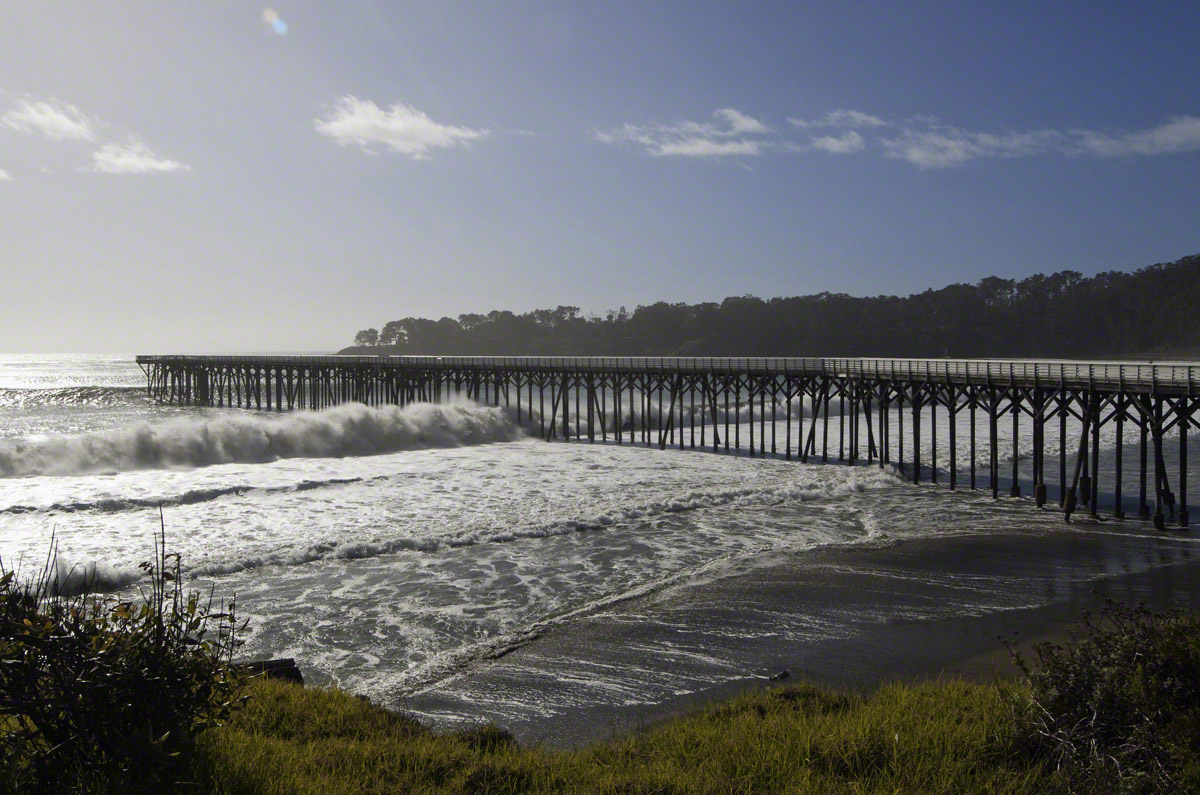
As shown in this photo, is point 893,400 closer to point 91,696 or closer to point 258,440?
point 258,440

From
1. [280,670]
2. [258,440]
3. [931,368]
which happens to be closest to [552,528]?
[280,670]

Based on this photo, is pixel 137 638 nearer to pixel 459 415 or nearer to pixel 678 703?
pixel 678 703

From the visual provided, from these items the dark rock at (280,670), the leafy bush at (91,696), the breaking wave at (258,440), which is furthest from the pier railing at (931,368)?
the leafy bush at (91,696)

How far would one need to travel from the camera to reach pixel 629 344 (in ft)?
431

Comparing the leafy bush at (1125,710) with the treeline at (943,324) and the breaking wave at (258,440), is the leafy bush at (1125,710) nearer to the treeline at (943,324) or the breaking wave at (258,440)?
the breaking wave at (258,440)

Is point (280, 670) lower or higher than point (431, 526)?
higher

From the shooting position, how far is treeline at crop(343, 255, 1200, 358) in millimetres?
109625

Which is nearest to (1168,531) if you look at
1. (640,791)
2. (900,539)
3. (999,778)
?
(900,539)

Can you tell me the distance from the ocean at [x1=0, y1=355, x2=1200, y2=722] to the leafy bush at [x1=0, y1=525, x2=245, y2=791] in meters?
1.98

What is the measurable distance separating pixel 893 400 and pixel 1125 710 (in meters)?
30.5

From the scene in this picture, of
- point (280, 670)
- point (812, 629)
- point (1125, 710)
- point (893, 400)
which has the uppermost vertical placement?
point (893, 400)

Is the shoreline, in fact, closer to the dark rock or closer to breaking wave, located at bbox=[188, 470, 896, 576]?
the dark rock

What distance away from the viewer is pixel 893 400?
35.2 metres

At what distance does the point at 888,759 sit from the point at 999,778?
0.78 m
